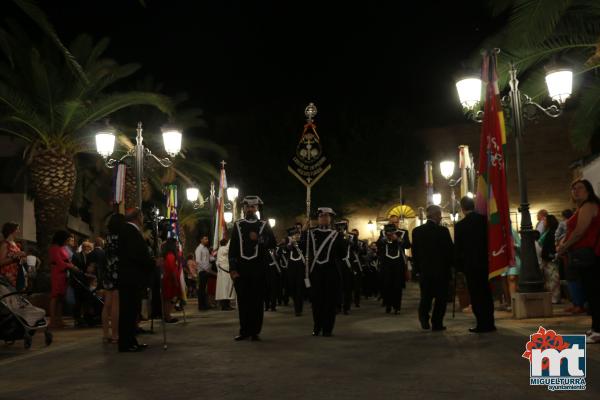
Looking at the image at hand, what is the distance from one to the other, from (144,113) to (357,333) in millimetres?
20476

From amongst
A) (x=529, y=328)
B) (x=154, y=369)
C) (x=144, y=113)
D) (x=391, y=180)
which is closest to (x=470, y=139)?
(x=391, y=180)

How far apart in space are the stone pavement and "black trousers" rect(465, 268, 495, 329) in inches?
12.5

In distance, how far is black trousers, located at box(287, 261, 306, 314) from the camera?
16.4 m

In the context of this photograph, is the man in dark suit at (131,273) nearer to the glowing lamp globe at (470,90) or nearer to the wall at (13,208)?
the glowing lamp globe at (470,90)

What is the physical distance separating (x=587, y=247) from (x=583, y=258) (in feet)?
0.49

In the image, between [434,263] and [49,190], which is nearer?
[434,263]

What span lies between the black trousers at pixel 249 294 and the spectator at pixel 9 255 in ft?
11.6

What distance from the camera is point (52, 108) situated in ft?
61.4

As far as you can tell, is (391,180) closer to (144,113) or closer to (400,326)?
(144,113)

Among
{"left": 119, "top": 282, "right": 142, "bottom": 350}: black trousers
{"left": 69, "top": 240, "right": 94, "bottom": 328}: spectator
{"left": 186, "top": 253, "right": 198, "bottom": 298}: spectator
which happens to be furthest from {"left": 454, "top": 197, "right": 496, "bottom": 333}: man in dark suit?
{"left": 186, "top": 253, "right": 198, "bottom": 298}: spectator

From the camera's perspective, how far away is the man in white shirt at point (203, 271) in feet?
66.4

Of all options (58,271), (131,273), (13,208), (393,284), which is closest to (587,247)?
(131,273)

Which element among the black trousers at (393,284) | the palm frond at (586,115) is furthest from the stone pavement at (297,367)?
the palm frond at (586,115)

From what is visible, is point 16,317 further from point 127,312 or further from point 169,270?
point 169,270
